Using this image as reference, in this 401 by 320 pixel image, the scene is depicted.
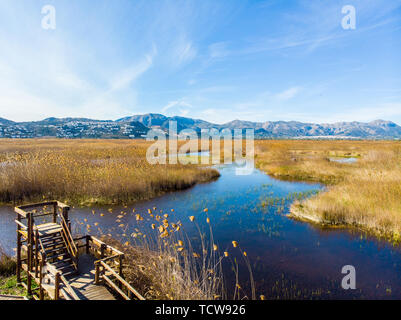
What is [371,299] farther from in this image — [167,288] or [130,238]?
[130,238]

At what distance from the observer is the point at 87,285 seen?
6.43 meters

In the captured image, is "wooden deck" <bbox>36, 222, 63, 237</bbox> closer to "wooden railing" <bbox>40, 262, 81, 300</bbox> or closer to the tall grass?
"wooden railing" <bbox>40, 262, 81, 300</bbox>

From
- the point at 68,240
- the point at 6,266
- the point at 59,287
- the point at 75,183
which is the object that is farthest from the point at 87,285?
the point at 75,183

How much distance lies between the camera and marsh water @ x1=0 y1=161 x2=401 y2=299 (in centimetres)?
760

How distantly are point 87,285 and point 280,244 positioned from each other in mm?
8212

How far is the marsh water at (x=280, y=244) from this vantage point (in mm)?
7604

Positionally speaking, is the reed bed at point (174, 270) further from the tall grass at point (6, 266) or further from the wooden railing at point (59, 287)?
the tall grass at point (6, 266)

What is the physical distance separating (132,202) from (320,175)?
21.3m

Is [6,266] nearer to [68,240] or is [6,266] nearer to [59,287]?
[68,240]

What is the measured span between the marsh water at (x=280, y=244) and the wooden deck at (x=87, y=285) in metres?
3.16

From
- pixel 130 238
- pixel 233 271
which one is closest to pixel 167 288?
pixel 233 271

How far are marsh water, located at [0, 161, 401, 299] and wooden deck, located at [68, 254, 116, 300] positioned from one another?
3155 millimetres

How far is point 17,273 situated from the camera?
7.47m

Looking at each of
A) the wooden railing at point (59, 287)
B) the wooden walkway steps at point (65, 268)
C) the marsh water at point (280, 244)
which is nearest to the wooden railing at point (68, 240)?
the wooden walkway steps at point (65, 268)
